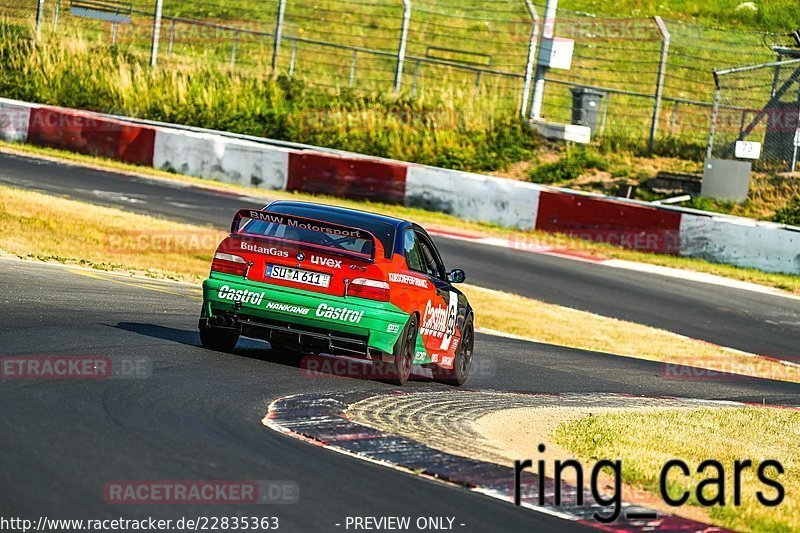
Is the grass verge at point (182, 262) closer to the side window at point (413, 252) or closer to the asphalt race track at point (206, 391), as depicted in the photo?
the asphalt race track at point (206, 391)

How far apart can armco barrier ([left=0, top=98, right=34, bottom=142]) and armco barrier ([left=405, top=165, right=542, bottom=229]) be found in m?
8.73

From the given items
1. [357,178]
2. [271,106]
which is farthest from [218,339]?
[271,106]

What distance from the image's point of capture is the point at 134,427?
6.79 m

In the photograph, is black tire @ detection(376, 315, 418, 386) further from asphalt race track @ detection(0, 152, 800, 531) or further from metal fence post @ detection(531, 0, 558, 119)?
metal fence post @ detection(531, 0, 558, 119)

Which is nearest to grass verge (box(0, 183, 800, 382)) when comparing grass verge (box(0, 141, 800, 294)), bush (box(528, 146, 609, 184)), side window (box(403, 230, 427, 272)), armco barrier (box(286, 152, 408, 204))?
grass verge (box(0, 141, 800, 294))

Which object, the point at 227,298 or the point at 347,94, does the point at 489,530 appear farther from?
the point at 347,94

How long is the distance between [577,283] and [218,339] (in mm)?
10380

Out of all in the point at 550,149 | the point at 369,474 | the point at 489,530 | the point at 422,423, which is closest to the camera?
the point at 489,530

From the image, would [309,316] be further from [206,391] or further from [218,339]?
[206,391]

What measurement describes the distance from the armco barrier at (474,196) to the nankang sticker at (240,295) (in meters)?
14.8

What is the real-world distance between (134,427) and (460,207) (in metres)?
18.7

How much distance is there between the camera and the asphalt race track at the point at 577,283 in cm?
1812

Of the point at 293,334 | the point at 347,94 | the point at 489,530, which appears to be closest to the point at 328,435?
the point at 489,530

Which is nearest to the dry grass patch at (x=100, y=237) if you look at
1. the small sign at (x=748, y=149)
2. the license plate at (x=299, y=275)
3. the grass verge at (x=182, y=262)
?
the grass verge at (x=182, y=262)
